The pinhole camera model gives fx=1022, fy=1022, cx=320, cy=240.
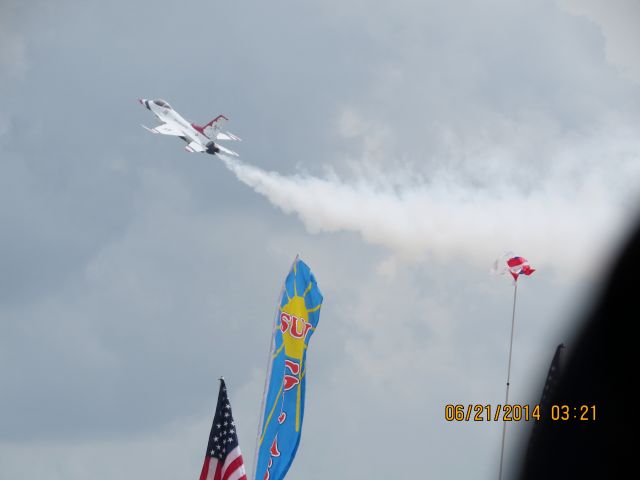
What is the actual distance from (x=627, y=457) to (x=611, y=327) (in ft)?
1.86

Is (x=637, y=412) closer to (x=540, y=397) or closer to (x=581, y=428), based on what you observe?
(x=581, y=428)

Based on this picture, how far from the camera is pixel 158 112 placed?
393 ft

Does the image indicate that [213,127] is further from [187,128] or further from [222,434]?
[222,434]

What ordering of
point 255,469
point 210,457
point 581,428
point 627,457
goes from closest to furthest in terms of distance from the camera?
point 627,457, point 581,428, point 210,457, point 255,469

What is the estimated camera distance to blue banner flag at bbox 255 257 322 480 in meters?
42.0

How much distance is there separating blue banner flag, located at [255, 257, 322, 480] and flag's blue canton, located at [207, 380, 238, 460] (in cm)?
431

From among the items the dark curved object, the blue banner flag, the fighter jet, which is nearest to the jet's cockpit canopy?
the fighter jet

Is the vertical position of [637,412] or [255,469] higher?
[255,469]

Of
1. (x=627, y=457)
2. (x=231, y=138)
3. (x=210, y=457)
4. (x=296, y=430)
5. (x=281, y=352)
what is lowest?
(x=627, y=457)

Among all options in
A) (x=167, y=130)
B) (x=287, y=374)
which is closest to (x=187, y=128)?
(x=167, y=130)

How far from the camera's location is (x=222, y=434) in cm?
3791

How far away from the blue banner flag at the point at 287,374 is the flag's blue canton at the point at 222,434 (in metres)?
4.31

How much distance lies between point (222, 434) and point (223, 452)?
0.67m

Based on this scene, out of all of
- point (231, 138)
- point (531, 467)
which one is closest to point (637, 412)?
point (531, 467)
